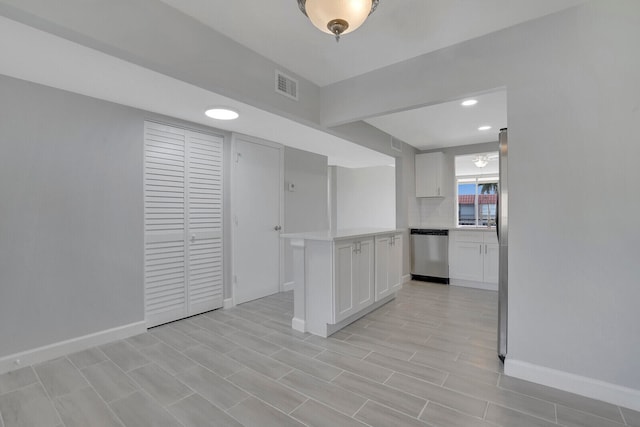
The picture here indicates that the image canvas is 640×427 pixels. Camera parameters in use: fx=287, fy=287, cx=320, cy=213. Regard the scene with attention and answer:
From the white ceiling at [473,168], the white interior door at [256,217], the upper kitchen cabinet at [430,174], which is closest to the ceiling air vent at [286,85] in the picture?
the white interior door at [256,217]

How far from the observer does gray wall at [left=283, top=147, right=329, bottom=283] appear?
174 inches

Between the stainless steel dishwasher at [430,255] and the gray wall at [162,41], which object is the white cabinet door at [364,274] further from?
the stainless steel dishwasher at [430,255]

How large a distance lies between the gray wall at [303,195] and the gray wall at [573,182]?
2.80m

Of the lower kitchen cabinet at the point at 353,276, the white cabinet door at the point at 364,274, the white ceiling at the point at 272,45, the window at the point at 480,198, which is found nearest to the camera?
the white ceiling at the point at 272,45

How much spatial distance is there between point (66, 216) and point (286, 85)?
7.22ft

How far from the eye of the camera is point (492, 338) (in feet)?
8.70

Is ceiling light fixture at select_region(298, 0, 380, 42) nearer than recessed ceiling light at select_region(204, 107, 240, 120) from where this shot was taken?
Yes

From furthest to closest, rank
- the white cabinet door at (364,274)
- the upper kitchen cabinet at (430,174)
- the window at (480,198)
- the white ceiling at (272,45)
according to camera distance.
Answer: the window at (480,198)
the upper kitchen cabinet at (430,174)
the white cabinet door at (364,274)
the white ceiling at (272,45)

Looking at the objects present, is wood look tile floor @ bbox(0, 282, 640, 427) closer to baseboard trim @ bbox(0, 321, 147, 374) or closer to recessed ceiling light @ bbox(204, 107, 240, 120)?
baseboard trim @ bbox(0, 321, 147, 374)

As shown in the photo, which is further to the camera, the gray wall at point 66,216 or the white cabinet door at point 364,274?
the white cabinet door at point 364,274

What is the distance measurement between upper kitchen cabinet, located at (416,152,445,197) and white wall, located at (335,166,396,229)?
193 cm

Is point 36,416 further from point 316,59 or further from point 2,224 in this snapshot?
point 316,59

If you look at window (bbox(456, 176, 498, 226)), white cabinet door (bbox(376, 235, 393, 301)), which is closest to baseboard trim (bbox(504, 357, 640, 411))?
white cabinet door (bbox(376, 235, 393, 301))

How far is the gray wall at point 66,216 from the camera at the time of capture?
2158 mm
